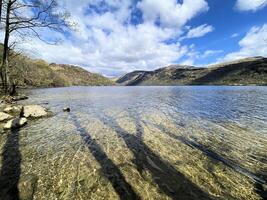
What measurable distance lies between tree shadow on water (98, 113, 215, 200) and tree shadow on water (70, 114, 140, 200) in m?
1.00

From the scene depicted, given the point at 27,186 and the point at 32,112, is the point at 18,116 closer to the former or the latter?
the point at 32,112

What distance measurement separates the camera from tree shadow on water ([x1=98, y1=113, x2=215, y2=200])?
706 cm

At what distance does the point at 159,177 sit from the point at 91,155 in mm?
3990

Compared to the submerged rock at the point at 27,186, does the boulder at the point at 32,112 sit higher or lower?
lower

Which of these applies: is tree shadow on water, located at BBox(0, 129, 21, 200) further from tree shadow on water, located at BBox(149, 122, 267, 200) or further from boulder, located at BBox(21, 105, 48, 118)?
tree shadow on water, located at BBox(149, 122, 267, 200)

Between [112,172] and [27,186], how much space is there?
10.5 feet

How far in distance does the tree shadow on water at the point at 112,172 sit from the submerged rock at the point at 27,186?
106 inches

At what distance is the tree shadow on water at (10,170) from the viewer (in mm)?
6855

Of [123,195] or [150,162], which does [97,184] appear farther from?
[150,162]

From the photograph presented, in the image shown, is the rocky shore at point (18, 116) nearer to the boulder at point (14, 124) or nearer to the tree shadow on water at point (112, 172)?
the boulder at point (14, 124)

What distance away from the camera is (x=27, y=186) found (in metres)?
7.30

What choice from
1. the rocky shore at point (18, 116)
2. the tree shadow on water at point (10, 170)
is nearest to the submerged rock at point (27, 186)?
Result: the tree shadow on water at point (10, 170)

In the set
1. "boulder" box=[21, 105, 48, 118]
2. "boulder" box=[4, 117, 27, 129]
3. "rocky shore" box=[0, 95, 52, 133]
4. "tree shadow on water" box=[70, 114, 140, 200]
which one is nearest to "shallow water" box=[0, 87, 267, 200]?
"tree shadow on water" box=[70, 114, 140, 200]

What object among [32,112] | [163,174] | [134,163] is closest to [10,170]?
[134,163]
